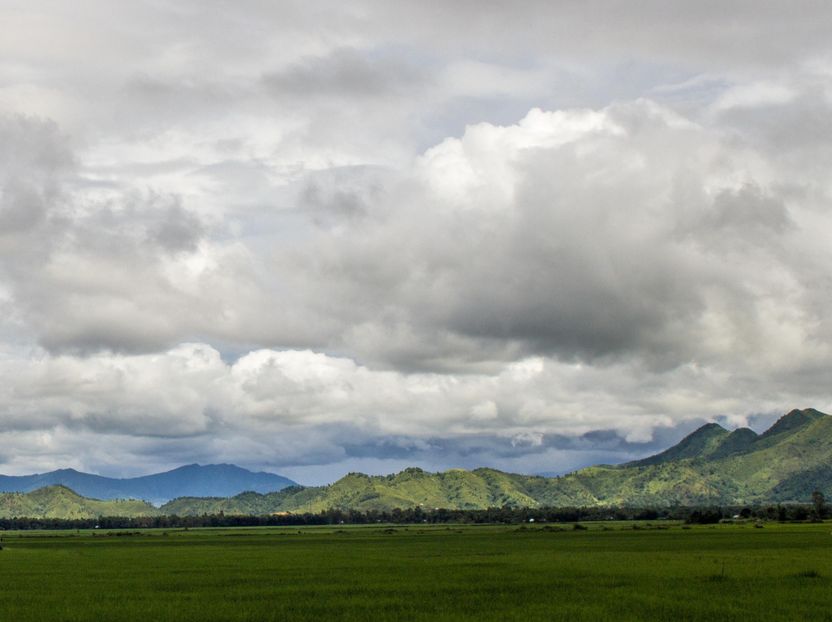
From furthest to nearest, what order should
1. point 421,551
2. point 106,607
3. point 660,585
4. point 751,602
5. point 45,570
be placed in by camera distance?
point 421,551
point 45,570
point 660,585
point 106,607
point 751,602

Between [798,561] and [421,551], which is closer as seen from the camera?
[798,561]

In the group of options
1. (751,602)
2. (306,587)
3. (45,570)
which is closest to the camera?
(751,602)

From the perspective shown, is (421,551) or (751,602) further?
(421,551)

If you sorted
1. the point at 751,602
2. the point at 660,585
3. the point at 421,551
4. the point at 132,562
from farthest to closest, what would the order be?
the point at 421,551
the point at 132,562
the point at 660,585
the point at 751,602

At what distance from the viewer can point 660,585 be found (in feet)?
202

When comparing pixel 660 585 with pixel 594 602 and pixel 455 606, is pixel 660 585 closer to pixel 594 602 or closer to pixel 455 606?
pixel 594 602

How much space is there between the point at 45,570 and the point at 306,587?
41478mm

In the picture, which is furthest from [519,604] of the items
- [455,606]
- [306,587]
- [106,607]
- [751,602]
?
[106,607]

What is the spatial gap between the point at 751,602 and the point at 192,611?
108ft

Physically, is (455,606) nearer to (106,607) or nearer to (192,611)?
(192,611)

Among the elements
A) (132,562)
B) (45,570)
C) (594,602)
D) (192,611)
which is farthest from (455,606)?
(132,562)

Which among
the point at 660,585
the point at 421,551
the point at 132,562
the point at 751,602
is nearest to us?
the point at 751,602

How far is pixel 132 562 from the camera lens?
10594 centimetres

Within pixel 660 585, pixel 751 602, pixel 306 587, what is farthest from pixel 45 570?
pixel 751 602
